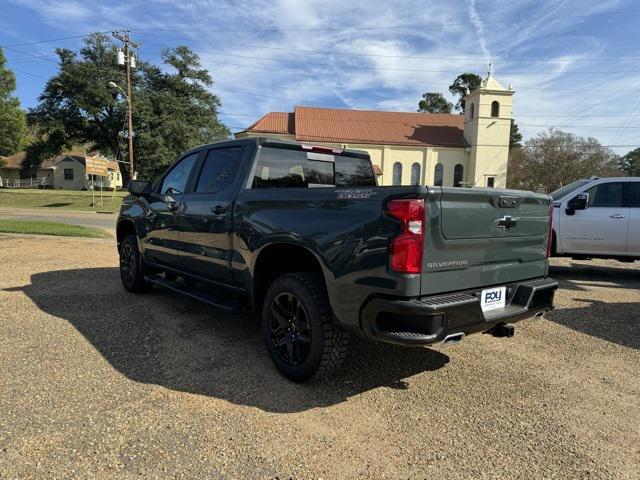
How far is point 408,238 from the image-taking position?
2.75 meters

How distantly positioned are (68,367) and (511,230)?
3666mm

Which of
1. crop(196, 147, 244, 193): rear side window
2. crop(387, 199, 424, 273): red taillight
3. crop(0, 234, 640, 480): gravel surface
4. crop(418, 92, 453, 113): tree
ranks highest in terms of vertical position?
crop(418, 92, 453, 113): tree

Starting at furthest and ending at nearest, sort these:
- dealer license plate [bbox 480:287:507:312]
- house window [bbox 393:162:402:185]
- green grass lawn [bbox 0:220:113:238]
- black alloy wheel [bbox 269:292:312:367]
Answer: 1. house window [bbox 393:162:402:185]
2. green grass lawn [bbox 0:220:113:238]
3. black alloy wheel [bbox 269:292:312:367]
4. dealer license plate [bbox 480:287:507:312]

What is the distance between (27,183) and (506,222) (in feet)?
264

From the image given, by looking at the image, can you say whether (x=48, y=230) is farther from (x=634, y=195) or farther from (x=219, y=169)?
(x=634, y=195)

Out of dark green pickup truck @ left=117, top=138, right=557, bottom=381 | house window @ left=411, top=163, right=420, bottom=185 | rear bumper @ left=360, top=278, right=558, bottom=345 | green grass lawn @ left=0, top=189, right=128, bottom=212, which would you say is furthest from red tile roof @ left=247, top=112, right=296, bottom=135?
rear bumper @ left=360, top=278, right=558, bottom=345

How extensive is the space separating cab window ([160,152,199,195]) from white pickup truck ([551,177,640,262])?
6381 millimetres

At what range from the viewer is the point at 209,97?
159ft

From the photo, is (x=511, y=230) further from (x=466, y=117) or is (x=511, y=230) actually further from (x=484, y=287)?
(x=466, y=117)

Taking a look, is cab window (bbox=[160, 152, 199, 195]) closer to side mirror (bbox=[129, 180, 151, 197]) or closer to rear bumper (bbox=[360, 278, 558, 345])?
side mirror (bbox=[129, 180, 151, 197])

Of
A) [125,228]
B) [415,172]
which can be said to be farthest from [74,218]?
[415,172]

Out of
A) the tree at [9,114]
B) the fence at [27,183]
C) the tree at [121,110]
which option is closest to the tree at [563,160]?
the tree at [121,110]

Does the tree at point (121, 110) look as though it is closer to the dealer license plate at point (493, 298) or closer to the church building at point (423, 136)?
the church building at point (423, 136)

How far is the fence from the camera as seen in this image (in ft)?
225
